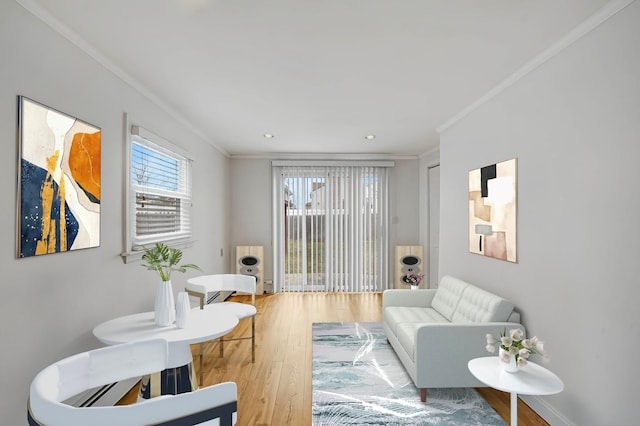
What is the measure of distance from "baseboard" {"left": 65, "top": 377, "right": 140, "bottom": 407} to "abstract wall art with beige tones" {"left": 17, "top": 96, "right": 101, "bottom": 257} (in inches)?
38.0

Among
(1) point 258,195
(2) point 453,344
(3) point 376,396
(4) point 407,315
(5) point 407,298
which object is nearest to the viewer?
(2) point 453,344

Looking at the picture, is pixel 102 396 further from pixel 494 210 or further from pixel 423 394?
pixel 494 210

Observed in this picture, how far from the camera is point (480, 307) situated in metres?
3.04

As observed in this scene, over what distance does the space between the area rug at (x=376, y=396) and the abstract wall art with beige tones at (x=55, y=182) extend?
2.06m

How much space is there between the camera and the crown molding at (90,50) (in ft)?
6.41

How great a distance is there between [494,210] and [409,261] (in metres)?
3.37

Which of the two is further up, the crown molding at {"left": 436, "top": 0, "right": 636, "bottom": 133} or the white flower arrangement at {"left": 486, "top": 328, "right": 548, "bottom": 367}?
the crown molding at {"left": 436, "top": 0, "right": 636, "bottom": 133}

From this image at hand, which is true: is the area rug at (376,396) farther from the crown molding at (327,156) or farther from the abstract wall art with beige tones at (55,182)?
the crown molding at (327,156)

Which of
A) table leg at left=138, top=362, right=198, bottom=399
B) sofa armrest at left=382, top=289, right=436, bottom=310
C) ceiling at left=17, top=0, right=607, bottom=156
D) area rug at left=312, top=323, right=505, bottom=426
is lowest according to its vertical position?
area rug at left=312, top=323, right=505, bottom=426

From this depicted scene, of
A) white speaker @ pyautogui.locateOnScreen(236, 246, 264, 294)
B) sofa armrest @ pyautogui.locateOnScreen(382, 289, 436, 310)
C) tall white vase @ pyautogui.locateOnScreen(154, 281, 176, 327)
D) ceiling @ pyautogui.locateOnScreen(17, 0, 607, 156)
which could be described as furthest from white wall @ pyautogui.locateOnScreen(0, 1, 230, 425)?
white speaker @ pyautogui.locateOnScreen(236, 246, 264, 294)

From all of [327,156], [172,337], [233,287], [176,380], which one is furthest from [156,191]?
[327,156]

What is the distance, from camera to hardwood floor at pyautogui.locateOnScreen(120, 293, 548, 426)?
2.65 metres

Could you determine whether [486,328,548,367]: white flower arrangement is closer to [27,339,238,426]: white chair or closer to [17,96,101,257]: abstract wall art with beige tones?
[27,339,238,426]: white chair

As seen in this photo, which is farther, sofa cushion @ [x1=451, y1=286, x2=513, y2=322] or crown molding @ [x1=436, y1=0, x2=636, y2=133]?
sofa cushion @ [x1=451, y1=286, x2=513, y2=322]
